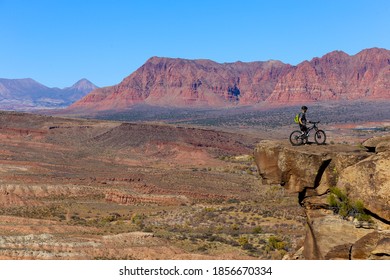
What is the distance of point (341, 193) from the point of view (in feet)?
47.8

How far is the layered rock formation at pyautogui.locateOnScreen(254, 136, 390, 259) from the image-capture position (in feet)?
44.3

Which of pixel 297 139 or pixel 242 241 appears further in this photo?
pixel 242 241

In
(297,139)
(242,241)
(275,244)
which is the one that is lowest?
(242,241)

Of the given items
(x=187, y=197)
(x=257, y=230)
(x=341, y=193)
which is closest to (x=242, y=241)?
(x=257, y=230)

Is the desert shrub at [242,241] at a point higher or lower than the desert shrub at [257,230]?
higher

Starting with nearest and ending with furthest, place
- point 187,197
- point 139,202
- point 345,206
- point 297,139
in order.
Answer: point 345,206 → point 297,139 → point 139,202 → point 187,197

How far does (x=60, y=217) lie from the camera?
35906 mm

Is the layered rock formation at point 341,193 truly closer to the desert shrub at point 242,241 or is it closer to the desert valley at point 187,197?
the desert valley at point 187,197

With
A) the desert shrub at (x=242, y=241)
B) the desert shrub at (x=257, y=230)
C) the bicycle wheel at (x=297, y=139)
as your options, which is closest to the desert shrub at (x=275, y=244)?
the desert shrub at (x=242, y=241)

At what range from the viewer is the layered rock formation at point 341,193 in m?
13.5

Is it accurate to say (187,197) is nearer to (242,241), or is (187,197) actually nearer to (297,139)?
(242,241)

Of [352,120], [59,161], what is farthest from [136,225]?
[352,120]

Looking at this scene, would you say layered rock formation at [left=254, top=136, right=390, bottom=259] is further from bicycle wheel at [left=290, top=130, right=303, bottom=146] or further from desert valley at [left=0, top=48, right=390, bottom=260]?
bicycle wheel at [left=290, top=130, right=303, bottom=146]

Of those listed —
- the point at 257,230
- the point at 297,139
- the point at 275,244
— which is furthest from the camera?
the point at 257,230
